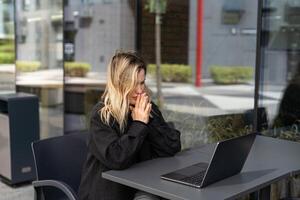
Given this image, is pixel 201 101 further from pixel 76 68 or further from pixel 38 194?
pixel 38 194

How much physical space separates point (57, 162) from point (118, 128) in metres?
0.55

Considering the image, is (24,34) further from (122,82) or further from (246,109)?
(122,82)

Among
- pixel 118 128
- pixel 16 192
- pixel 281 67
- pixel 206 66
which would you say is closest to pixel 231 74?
pixel 206 66

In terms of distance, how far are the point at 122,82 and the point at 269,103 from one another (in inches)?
78.6

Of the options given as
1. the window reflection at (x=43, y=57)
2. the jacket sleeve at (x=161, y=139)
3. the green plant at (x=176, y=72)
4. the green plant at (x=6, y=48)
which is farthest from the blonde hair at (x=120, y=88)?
the green plant at (x=6, y=48)

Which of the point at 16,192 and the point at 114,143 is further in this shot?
the point at 16,192

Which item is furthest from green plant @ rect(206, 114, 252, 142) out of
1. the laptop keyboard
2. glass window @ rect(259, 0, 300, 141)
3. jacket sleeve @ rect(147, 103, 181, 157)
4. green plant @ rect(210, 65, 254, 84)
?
the laptop keyboard

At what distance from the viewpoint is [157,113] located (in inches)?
93.0

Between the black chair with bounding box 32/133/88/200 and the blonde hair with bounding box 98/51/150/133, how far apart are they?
456mm

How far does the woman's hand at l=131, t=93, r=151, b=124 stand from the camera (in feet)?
6.81

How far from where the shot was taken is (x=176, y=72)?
505 cm

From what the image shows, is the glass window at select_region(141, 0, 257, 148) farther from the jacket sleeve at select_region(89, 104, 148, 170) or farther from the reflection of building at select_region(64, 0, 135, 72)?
the jacket sleeve at select_region(89, 104, 148, 170)

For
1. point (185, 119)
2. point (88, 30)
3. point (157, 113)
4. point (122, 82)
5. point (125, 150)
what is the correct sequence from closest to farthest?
1. point (125, 150)
2. point (122, 82)
3. point (157, 113)
4. point (185, 119)
5. point (88, 30)

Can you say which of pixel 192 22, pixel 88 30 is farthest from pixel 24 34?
pixel 192 22
